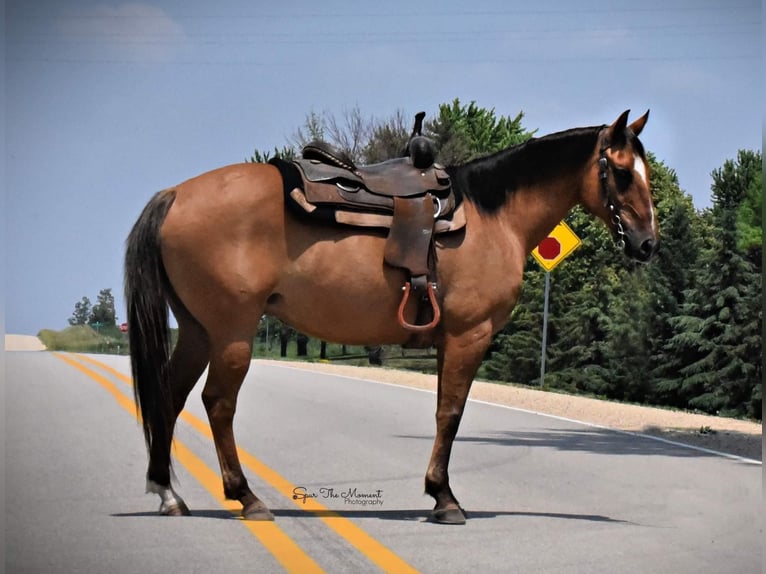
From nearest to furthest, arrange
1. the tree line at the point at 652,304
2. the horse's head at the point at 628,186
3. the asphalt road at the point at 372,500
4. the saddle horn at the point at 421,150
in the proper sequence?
the asphalt road at the point at 372,500 → the saddle horn at the point at 421,150 → the horse's head at the point at 628,186 → the tree line at the point at 652,304

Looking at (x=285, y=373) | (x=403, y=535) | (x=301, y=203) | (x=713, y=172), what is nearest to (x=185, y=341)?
(x=301, y=203)

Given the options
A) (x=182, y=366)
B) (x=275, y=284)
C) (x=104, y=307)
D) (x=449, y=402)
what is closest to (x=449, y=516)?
(x=449, y=402)

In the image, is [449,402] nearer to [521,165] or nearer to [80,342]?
[521,165]

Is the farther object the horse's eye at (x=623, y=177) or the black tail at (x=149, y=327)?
the horse's eye at (x=623, y=177)

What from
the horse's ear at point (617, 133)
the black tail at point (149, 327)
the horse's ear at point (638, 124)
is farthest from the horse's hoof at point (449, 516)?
the horse's ear at point (638, 124)

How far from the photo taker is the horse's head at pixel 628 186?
7488mm

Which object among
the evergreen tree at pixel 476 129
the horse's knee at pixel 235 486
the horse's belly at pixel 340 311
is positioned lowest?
the horse's knee at pixel 235 486

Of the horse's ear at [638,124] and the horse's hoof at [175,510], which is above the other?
the horse's ear at [638,124]

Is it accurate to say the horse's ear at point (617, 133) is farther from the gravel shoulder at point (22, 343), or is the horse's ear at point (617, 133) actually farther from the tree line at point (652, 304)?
the gravel shoulder at point (22, 343)

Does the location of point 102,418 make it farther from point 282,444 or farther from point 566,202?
point 566,202

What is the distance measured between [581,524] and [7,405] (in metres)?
9.72

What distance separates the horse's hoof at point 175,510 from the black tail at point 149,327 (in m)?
0.40

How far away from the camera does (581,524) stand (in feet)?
23.1

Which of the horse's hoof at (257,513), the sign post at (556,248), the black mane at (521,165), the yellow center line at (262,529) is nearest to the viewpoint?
the yellow center line at (262,529)
